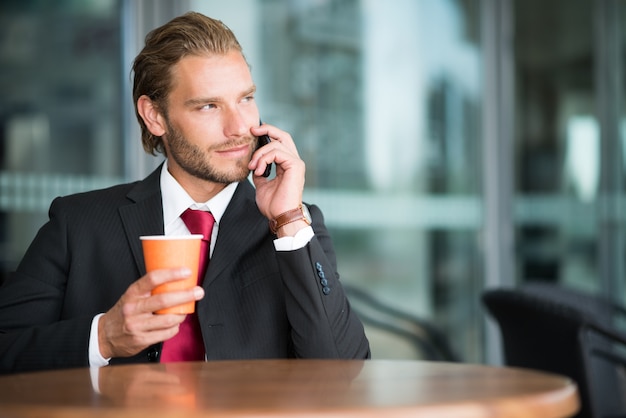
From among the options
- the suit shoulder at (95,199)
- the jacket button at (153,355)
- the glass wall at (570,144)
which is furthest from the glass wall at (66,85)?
the glass wall at (570,144)

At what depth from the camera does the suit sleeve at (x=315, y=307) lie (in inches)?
72.6

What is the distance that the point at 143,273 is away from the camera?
202cm

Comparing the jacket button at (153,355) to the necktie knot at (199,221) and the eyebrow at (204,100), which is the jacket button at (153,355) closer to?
the necktie knot at (199,221)

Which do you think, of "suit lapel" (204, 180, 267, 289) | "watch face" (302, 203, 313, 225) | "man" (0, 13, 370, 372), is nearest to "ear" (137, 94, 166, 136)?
"man" (0, 13, 370, 372)

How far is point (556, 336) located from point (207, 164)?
1526mm

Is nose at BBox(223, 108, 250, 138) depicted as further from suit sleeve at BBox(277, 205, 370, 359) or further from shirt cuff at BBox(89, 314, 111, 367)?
shirt cuff at BBox(89, 314, 111, 367)

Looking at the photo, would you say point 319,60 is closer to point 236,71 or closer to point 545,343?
point 545,343

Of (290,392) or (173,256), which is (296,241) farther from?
(290,392)

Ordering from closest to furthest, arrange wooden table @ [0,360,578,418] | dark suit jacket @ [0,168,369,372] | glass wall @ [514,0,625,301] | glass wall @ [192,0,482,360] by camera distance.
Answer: wooden table @ [0,360,578,418], dark suit jacket @ [0,168,369,372], glass wall @ [192,0,482,360], glass wall @ [514,0,625,301]

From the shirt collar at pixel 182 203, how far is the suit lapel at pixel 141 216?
0.9 inches

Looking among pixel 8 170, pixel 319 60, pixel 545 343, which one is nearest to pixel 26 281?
pixel 8 170

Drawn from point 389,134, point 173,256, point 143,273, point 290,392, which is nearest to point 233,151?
point 143,273

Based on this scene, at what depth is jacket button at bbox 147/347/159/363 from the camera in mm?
1869

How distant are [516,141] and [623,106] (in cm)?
106
